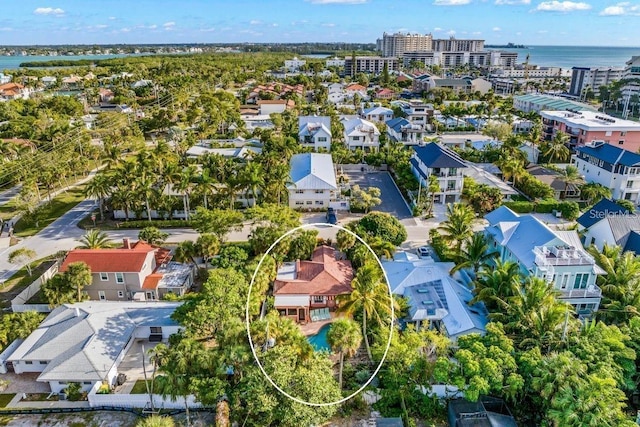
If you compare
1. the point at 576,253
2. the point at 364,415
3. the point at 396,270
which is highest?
the point at 576,253

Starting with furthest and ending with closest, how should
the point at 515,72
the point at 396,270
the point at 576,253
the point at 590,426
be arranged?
the point at 515,72 → the point at 396,270 → the point at 576,253 → the point at 590,426

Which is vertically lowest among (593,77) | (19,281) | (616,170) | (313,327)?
(313,327)

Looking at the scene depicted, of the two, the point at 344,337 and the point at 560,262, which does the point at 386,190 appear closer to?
the point at 560,262

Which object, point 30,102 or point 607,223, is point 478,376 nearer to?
point 607,223

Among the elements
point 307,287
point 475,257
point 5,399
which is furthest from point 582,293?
point 5,399

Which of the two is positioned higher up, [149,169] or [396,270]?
[149,169]

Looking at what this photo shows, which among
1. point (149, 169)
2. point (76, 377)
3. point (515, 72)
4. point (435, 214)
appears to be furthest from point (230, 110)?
point (515, 72)

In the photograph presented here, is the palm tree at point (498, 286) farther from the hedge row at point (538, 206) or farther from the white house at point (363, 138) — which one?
the white house at point (363, 138)
